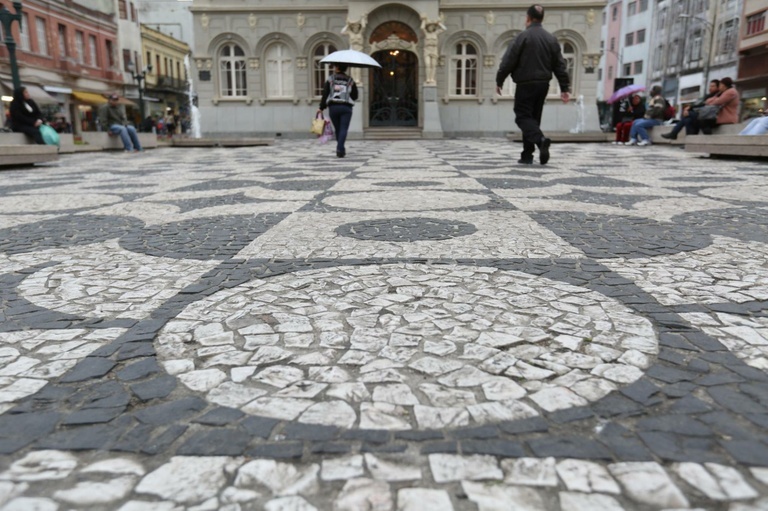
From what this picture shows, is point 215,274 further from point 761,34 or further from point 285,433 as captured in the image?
point 761,34

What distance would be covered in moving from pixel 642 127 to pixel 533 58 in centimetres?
967

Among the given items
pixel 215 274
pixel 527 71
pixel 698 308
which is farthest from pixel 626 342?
pixel 527 71

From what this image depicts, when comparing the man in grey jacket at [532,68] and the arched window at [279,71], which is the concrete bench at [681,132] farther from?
the arched window at [279,71]

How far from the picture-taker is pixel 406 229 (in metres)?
3.32

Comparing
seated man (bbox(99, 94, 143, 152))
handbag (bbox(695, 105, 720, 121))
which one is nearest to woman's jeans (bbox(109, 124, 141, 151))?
seated man (bbox(99, 94, 143, 152))

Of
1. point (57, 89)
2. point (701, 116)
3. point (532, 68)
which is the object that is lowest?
point (701, 116)

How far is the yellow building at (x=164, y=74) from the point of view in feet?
161

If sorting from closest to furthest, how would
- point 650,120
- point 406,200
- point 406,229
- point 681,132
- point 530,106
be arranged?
point 406,229 → point 406,200 → point 530,106 → point 681,132 → point 650,120

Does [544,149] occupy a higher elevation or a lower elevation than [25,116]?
lower

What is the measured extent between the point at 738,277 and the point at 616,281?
0.48 metres

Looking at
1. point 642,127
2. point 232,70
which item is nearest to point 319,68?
point 232,70

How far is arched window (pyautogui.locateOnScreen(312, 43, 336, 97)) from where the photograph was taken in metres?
24.7

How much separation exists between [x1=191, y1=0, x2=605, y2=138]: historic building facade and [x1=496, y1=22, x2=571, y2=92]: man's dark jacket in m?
16.0

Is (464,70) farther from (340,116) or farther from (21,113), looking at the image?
(21,113)
